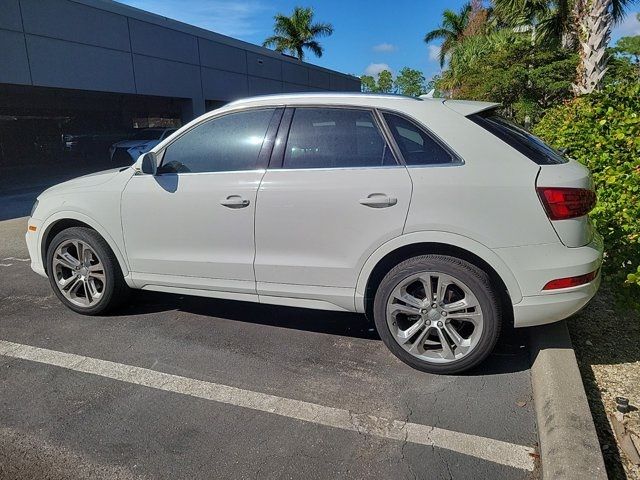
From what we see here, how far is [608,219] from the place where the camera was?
14.3 feet

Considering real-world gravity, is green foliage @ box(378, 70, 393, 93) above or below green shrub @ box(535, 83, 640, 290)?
above

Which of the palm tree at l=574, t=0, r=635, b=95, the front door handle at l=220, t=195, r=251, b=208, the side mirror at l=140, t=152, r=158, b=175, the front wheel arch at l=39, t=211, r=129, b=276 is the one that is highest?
the palm tree at l=574, t=0, r=635, b=95

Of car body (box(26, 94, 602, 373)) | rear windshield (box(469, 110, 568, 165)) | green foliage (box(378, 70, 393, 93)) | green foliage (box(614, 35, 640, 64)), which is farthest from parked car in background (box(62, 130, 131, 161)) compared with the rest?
green foliage (box(378, 70, 393, 93))

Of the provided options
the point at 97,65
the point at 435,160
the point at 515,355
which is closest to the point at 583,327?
the point at 515,355

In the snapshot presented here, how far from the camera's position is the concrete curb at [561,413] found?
213 cm

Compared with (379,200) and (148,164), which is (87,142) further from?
(379,200)

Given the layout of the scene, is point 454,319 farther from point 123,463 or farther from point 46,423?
point 46,423

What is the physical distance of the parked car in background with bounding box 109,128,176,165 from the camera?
1694cm

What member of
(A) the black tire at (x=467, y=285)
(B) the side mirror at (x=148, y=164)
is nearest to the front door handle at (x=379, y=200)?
(A) the black tire at (x=467, y=285)

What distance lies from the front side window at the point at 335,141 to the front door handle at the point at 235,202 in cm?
38

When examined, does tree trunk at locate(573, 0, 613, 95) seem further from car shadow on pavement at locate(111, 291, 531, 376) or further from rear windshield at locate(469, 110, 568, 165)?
car shadow on pavement at locate(111, 291, 531, 376)

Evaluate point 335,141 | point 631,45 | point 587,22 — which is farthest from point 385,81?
point 335,141

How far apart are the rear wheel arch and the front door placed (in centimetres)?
86

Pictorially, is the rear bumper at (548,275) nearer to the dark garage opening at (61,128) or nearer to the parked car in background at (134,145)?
the parked car in background at (134,145)
